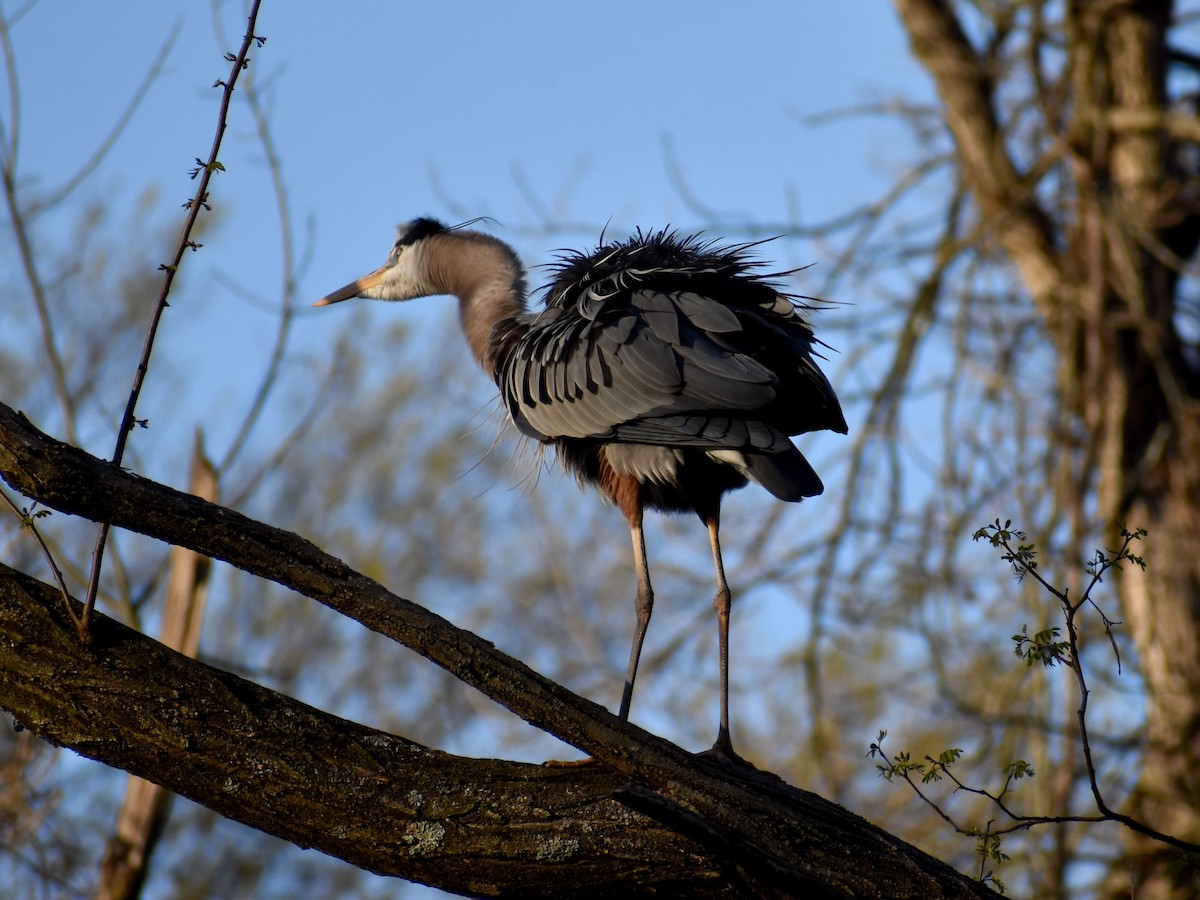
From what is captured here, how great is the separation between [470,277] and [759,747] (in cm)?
647

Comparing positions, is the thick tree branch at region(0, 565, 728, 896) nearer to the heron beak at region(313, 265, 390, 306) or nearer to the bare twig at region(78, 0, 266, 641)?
the bare twig at region(78, 0, 266, 641)

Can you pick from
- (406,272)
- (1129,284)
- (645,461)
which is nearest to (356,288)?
(406,272)

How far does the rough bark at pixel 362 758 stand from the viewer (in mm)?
2885

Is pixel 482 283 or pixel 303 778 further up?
pixel 482 283

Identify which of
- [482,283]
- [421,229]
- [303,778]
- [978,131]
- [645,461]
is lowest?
[303,778]

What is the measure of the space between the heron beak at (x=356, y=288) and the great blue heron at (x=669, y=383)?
4.62 feet

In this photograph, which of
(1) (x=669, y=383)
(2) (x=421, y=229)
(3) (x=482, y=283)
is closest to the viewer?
→ (1) (x=669, y=383)

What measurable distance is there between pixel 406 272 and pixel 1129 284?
4672 mm

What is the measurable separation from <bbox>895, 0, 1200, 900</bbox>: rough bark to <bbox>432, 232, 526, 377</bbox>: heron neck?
3.79 m

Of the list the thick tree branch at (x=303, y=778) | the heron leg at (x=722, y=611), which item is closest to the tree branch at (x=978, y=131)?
the heron leg at (x=722, y=611)

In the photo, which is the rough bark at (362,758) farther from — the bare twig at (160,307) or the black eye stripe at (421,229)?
the black eye stripe at (421,229)

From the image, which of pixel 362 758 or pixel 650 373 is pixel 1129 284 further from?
pixel 362 758

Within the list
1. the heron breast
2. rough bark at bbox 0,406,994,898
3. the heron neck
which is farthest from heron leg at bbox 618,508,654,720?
rough bark at bbox 0,406,994,898

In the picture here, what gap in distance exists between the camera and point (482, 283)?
241 inches
